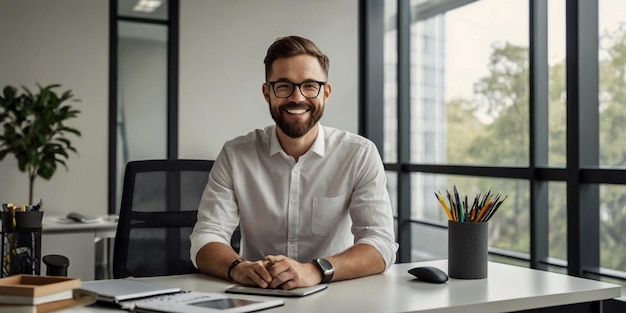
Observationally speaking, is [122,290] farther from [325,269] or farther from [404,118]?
[404,118]

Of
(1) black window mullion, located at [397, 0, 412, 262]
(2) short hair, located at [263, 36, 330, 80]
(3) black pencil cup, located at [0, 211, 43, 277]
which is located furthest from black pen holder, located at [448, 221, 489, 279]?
(1) black window mullion, located at [397, 0, 412, 262]

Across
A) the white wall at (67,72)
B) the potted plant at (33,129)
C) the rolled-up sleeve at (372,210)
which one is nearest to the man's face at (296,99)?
the rolled-up sleeve at (372,210)

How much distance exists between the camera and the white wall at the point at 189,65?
4.76 metres

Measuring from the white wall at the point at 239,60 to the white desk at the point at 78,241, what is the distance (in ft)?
4.51

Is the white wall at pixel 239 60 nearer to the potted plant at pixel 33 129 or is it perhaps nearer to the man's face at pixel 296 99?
the potted plant at pixel 33 129

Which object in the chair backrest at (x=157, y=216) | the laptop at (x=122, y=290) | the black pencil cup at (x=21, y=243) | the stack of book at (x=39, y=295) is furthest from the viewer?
the chair backrest at (x=157, y=216)

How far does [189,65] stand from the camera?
5.29 meters

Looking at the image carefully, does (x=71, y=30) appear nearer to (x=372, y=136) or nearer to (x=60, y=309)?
(x=372, y=136)

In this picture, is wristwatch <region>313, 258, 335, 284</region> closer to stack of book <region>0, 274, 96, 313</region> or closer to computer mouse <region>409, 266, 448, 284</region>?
computer mouse <region>409, 266, 448, 284</region>

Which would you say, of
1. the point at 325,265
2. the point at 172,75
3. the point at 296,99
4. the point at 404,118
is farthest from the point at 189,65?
the point at 325,265

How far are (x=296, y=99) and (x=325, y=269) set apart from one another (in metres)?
0.56

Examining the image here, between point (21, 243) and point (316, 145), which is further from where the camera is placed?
point (316, 145)

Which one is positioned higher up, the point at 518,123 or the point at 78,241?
the point at 518,123

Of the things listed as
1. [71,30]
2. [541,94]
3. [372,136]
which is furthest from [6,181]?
[541,94]
